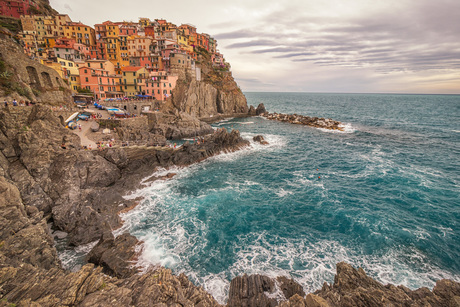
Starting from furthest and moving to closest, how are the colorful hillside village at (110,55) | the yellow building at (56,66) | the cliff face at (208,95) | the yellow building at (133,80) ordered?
the cliff face at (208,95) → the yellow building at (133,80) → the colorful hillside village at (110,55) → the yellow building at (56,66)

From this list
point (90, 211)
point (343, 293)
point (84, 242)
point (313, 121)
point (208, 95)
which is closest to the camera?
point (343, 293)

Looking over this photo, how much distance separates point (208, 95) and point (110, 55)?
42670mm

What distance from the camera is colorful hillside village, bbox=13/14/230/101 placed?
2463 inches

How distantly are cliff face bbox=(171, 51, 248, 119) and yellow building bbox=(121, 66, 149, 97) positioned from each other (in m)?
11.3

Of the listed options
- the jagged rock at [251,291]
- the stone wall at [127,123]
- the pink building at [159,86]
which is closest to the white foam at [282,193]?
the jagged rock at [251,291]

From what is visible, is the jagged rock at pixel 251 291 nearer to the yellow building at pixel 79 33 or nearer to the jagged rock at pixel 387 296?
the jagged rock at pixel 387 296

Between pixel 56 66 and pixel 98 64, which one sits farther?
pixel 98 64

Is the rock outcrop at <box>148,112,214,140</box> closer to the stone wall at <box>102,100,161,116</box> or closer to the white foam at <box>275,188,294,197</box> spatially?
the stone wall at <box>102,100,161,116</box>

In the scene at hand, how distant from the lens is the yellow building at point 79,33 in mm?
82188

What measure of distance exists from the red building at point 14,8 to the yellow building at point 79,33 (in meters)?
18.1

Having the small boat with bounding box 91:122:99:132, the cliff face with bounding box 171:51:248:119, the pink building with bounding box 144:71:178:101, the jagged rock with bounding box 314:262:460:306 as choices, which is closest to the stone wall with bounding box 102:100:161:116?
the pink building with bounding box 144:71:178:101

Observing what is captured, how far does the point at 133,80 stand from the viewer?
233 ft

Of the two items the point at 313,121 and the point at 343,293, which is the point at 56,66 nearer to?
the point at 343,293

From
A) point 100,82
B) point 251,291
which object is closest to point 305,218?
point 251,291
